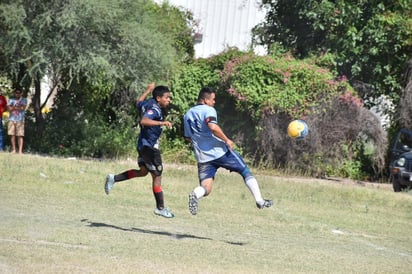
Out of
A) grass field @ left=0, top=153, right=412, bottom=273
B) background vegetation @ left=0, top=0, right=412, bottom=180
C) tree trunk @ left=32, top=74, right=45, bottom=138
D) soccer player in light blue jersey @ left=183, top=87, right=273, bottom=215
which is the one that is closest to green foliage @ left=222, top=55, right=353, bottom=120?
background vegetation @ left=0, top=0, right=412, bottom=180

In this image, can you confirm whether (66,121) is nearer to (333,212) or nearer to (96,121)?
(96,121)

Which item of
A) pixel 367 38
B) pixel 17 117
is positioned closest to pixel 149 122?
pixel 17 117

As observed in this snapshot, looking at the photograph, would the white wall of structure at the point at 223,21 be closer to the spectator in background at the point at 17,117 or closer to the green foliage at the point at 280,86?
the green foliage at the point at 280,86

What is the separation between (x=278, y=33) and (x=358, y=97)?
4849 millimetres

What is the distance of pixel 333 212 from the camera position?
50.8 ft

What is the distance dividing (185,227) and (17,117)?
1108cm

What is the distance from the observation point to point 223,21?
111 ft

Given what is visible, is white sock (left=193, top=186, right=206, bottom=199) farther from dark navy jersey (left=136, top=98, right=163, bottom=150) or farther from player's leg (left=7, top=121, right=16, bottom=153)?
player's leg (left=7, top=121, right=16, bottom=153)

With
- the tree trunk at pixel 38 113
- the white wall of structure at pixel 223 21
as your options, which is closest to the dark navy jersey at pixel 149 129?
the tree trunk at pixel 38 113

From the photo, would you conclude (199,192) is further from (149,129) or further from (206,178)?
(149,129)

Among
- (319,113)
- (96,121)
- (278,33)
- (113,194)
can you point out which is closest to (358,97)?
(319,113)

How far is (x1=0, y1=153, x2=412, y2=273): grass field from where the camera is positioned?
29.7ft

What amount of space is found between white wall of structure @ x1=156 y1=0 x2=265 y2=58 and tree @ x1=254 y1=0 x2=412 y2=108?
282 inches

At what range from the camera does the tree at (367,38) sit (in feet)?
81.7
